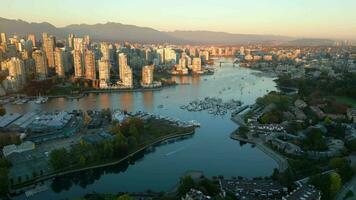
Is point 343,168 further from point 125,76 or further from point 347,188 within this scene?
point 125,76

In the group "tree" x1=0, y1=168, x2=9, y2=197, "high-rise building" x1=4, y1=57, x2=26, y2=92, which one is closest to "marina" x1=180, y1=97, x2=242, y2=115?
"tree" x1=0, y1=168, x2=9, y2=197

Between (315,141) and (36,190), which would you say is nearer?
(36,190)

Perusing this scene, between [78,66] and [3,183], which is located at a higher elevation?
[78,66]

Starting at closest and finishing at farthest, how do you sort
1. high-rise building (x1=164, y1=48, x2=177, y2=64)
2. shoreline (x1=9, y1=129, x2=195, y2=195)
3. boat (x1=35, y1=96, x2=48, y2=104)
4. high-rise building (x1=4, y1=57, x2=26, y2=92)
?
shoreline (x1=9, y1=129, x2=195, y2=195) → boat (x1=35, y1=96, x2=48, y2=104) → high-rise building (x1=4, y1=57, x2=26, y2=92) → high-rise building (x1=164, y1=48, x2=177, y2=64)

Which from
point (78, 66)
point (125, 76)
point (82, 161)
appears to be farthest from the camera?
point (78, 66)

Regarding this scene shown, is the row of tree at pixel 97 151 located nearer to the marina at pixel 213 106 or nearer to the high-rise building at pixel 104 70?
the marina at pixel 213 106

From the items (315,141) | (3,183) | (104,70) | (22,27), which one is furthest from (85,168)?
(22,27)

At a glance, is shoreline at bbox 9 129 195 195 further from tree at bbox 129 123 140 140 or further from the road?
the road

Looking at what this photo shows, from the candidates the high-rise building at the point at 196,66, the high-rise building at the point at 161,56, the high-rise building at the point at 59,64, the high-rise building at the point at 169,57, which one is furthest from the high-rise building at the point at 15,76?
the high-rise building at the point at 169,57

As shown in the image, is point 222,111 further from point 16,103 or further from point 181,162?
point 16,103

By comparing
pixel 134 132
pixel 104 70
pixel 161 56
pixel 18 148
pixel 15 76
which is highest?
pixel 161 56

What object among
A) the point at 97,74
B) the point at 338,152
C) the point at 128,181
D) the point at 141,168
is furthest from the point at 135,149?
the point at 97,74
